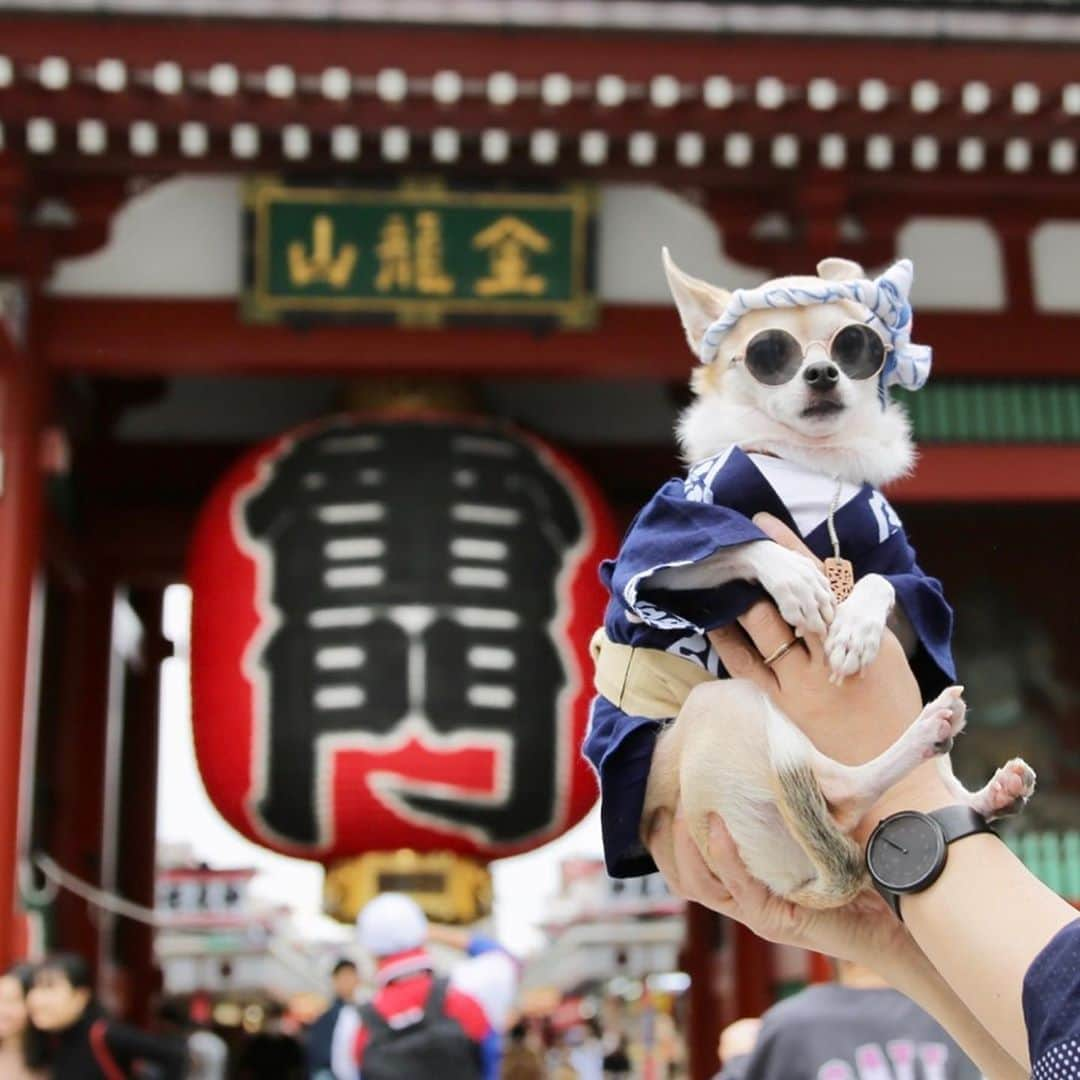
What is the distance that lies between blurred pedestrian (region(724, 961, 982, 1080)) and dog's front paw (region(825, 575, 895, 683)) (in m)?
1.96

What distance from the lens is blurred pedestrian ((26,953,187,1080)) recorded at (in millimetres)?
4805

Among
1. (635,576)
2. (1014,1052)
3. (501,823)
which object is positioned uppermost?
(635,576)

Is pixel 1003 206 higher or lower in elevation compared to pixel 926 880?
higher

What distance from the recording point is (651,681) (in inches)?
80.5

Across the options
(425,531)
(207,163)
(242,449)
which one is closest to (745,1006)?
(425,531)

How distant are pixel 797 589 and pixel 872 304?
0.45 meters

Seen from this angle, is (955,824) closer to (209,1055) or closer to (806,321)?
(806,321)

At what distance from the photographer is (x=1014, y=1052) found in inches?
65.7

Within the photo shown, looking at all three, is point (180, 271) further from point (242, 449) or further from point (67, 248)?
point (242, 449)

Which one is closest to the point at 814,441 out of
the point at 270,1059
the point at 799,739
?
the point at 799,739

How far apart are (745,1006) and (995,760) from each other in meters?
1.74

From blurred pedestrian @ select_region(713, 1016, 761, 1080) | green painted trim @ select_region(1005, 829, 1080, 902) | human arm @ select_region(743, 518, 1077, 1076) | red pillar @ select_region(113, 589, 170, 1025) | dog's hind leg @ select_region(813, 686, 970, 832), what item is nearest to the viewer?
human arm @ select_region(743, 518, 1077, 1076)

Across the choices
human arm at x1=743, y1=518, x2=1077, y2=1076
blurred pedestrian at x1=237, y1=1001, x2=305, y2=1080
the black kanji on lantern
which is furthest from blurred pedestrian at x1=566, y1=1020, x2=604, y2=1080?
human arm at x1=743, y1=518, x2=1077, y2=1076

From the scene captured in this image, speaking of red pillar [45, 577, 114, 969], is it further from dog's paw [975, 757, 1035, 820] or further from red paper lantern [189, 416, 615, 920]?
dog's paw [975, 757, 1035, 820]
